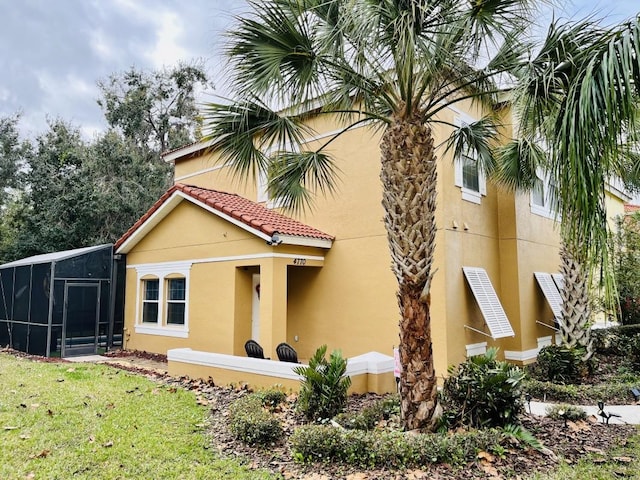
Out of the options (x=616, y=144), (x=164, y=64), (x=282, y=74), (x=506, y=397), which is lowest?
(x=506, y=397)

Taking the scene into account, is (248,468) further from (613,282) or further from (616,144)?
(616,144)

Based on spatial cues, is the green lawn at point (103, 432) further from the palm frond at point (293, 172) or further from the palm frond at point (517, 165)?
the palm frond at point (517, 165)

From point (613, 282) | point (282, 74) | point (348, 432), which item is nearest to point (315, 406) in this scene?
point (348, 432)

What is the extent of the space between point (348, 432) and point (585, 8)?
6438 mm

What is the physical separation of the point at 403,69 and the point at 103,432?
7.06 meters

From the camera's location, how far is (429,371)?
659 centimetres

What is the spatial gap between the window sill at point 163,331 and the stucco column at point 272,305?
147 inches

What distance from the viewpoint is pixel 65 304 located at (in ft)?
50.6

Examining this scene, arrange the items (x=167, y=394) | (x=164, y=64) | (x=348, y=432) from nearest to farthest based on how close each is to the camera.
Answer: (x=348, y=432)
(x=167, y=394)
(x=164, y=64)

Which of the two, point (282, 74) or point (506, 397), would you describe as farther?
point (282, 74)

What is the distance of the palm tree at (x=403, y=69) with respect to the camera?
6.38m

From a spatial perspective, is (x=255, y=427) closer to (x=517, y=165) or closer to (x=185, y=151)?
(x=517, y=165)

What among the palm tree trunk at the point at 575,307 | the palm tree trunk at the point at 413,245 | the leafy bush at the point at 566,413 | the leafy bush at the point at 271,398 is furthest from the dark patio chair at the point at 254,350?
the palm tree trunk at the point at 575,307

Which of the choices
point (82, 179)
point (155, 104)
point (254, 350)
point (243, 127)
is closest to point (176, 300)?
point (254, 350)
